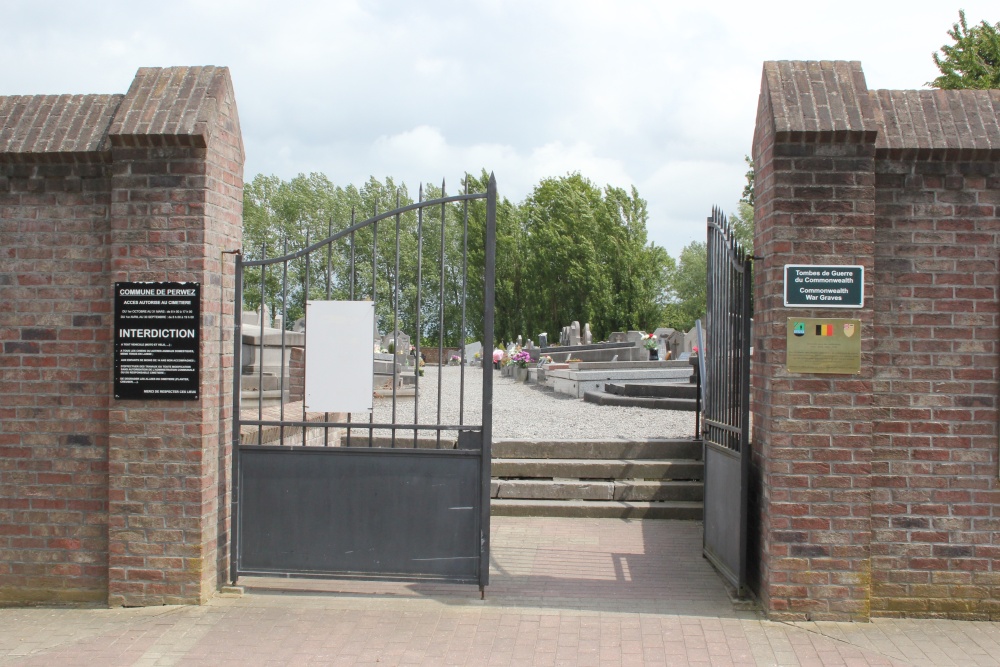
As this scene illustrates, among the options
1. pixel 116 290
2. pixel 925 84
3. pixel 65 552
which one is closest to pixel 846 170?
pixel 116 290

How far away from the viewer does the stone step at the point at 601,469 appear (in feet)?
29.6

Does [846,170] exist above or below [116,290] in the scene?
above

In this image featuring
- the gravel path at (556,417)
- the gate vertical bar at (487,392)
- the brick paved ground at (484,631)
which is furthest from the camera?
the gravel path at (556,417)

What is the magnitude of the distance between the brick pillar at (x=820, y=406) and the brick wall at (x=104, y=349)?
11.4ft

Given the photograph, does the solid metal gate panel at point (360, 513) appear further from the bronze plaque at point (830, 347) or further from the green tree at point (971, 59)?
the green tree at point (971, 59)

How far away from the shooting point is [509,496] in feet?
29.0

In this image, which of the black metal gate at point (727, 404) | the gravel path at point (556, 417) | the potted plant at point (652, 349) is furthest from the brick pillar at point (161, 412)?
the potted plant at point (652, 349)

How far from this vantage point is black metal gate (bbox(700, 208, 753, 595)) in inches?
225

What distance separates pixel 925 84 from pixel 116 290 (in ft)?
64.8

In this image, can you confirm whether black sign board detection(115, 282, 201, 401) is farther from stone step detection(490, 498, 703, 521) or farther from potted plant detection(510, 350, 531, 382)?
potted plant detection(510, 350, 531, 382)

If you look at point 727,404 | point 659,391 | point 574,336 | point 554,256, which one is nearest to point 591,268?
point 554,256

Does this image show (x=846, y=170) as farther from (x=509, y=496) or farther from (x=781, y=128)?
(x=509, y=496)

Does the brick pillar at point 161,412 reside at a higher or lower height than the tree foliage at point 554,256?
lower

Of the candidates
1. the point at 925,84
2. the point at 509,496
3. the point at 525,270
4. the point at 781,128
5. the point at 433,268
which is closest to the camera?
the point at 781,128
